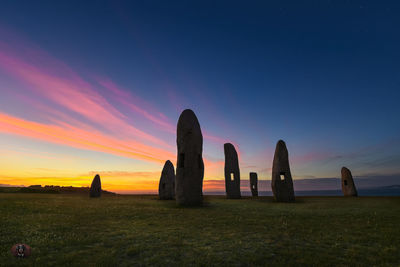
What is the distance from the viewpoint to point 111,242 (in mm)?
6820

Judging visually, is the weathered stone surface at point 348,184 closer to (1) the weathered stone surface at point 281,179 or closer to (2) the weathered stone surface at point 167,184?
(1) the weathered stone surface at point 281,179

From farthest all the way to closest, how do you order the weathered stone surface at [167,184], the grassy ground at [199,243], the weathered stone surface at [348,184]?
the weathered stone surface at [348,184], the weathered stone surface at [167,184], the grassy ground at [199,243]

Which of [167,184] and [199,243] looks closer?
[199,243]

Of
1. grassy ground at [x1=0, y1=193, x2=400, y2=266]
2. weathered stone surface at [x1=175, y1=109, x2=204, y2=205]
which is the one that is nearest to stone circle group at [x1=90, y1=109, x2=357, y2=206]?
weathered stone surface at [x1=175, y1=109, x2=204, y2=205]

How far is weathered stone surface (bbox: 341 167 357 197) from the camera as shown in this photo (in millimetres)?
30156

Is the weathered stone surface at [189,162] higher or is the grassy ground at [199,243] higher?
the weathered stone surface at [189,162]

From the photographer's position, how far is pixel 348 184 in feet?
102

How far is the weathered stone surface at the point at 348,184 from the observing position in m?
30.2

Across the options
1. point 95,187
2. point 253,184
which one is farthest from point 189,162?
point 253,184

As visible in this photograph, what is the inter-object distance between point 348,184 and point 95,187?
3257 centimetres

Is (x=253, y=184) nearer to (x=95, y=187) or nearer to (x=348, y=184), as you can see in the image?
(x=348, y=184)

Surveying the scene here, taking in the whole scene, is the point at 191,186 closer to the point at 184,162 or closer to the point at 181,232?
the point at 184,162

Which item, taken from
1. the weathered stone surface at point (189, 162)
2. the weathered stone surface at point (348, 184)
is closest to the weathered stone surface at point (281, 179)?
the weathered stone surface at point (189, 162)

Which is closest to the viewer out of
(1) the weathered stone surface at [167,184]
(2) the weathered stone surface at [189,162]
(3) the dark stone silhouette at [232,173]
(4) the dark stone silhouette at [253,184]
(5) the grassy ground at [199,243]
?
(5) the grassy ground at [199,243]
